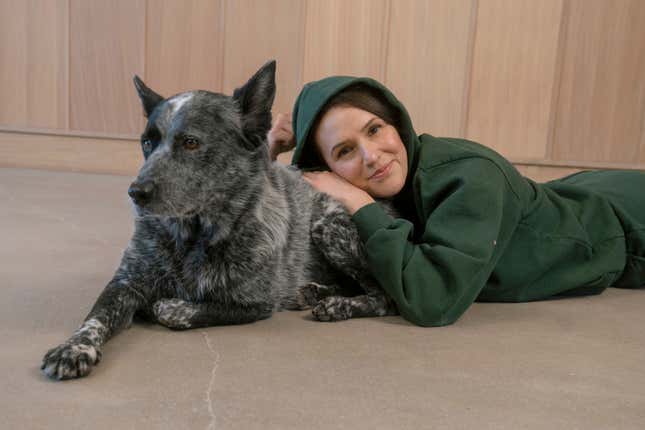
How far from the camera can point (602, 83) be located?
5191mm

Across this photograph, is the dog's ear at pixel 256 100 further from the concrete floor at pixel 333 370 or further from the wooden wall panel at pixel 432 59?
the wooden wall panel at pixel 432 59

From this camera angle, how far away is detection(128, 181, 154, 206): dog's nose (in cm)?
177

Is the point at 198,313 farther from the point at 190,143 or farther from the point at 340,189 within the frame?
the point at 340,189

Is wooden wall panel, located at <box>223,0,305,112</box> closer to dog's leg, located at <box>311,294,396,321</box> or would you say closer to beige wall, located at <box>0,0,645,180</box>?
beige wall, located at <box>0,0,645,180</box>

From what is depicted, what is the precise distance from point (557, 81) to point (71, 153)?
4379mm

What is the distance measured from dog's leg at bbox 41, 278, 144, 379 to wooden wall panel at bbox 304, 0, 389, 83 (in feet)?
12.6

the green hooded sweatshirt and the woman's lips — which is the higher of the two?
the woman's lips

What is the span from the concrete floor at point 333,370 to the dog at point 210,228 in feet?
0.23

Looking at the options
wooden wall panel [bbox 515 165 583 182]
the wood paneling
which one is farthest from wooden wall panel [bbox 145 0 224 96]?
wooden wall panel [bbox 515 165 583 182]

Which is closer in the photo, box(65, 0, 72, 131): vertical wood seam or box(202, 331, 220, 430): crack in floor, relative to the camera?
box(202, 331, 220, 430): crack in floor

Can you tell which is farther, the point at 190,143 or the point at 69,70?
the point at 69,70

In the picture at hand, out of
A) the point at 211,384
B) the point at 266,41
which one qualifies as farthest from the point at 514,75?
the point at 211,384

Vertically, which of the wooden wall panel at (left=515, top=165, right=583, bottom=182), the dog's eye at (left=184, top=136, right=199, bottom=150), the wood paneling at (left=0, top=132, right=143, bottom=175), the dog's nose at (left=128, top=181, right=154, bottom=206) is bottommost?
the wood paneling at (left=0, top=132, right=143, bottom=175)

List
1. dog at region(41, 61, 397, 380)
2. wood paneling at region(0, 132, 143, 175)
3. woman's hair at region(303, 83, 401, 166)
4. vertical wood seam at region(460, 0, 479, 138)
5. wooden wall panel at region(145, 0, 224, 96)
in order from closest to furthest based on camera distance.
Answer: dog at region(41, 61, 397, 380) → woman's hair at region(303, 83, 401, 166) → vertical wood seam at region(460, 0, 479, 138) → wooden wall panel at region(145, 0, 224, 96) → wood paneling at region(0, 132, 143, 175)
